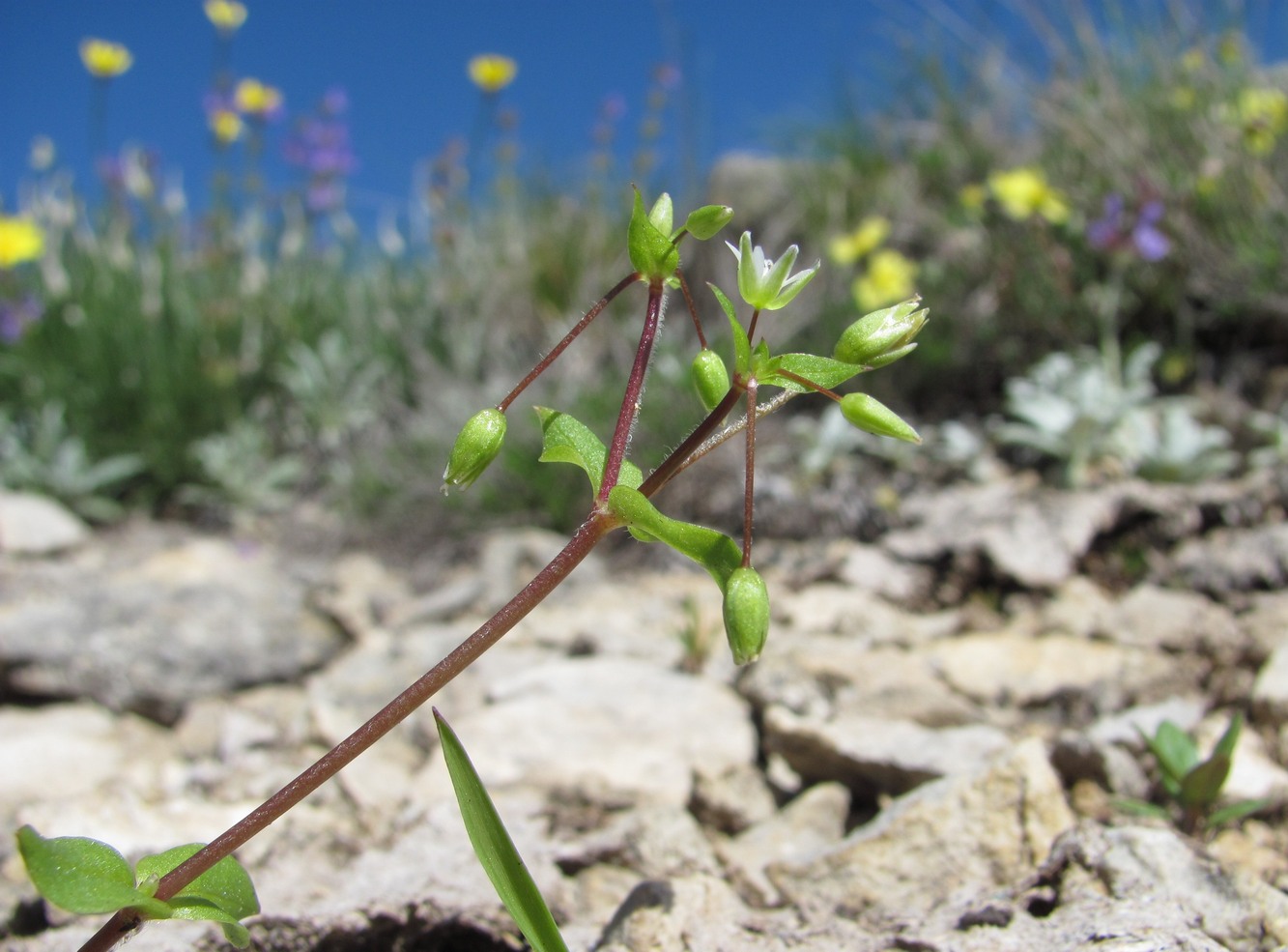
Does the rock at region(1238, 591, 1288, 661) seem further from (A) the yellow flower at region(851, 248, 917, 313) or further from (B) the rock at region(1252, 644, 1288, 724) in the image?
(A) the yellow flower at region(851, 248, 917, 313)

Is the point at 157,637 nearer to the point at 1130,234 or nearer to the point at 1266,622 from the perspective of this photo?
the point at 1266,622

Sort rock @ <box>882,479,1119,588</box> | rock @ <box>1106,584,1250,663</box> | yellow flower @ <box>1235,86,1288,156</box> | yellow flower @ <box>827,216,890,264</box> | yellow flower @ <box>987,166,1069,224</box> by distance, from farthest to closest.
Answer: yellow flower @ <box>827,216,890,264</box> < yellow flower @ <box>987,166,1069,224</box> < yellow flower @ <box>1235,86,1288,156</box> < rock @ <box>882,479,1119,588</box> < rock @ <box>1106,584,1250,663</box>

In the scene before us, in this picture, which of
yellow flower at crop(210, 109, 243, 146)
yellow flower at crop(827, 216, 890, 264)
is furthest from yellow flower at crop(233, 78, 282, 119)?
yellow flower at crop(827, 216, 890, 264)

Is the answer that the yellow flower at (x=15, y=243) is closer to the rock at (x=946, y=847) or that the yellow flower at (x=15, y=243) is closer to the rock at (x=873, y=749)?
the rock at (x=873, y=749)

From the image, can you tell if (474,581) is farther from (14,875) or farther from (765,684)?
(14,875)

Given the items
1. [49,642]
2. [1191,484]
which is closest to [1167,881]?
[1191,484]

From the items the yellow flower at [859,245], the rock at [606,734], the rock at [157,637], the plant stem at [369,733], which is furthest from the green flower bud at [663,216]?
the yellow flower at [859,245]
